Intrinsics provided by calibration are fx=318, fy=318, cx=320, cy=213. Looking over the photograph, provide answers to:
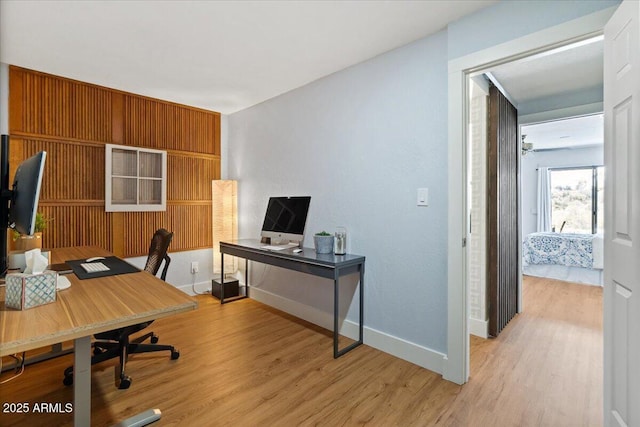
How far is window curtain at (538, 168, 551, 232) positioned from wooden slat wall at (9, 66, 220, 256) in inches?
289

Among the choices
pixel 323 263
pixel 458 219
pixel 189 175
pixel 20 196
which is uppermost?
pixel 189 175

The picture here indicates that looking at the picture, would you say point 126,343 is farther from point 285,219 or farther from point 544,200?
point 544,200

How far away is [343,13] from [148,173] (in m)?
2.81

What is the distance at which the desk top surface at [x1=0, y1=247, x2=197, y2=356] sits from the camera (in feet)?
3.30

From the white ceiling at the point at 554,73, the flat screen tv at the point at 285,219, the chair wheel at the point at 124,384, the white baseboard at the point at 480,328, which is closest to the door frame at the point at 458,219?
the white ceiling at the point at 554,73

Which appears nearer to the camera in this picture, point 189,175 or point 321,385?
point 321,385

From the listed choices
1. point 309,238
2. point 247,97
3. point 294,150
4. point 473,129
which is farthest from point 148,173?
point 473,129

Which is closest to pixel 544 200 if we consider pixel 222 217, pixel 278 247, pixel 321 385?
pixel 278 247

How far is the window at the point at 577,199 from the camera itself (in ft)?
22.1

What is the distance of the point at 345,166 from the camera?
289 cm

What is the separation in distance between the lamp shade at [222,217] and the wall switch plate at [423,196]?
259 cm

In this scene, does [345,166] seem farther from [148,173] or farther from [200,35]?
[148,173]

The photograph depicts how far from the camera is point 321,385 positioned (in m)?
2.07

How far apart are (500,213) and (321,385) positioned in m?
2.19
